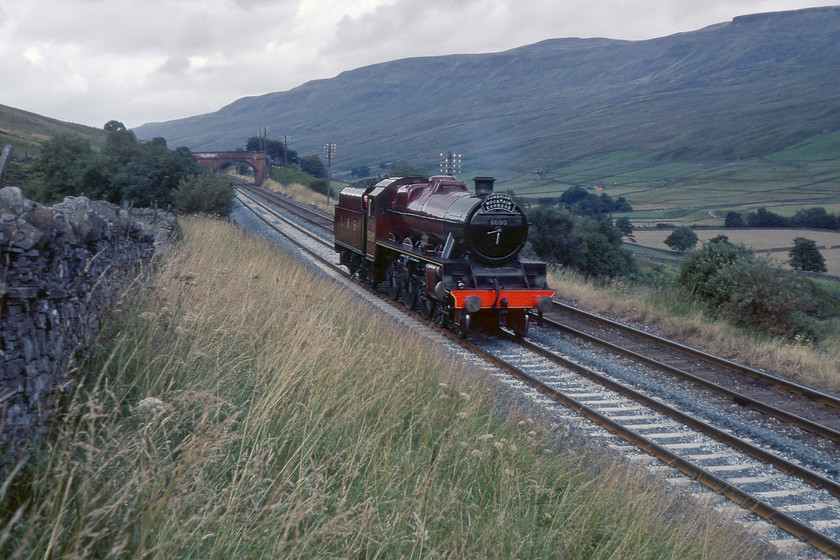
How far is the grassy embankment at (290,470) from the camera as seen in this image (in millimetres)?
3021

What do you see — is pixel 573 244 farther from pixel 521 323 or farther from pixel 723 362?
pixel 723 362

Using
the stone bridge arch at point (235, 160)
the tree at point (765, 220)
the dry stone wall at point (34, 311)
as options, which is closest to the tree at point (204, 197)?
the dry stone wall at point (34, 311)

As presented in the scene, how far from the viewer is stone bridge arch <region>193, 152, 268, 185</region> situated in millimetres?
83000

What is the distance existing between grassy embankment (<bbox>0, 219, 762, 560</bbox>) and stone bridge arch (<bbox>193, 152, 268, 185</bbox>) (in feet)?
258

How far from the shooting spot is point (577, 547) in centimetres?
436

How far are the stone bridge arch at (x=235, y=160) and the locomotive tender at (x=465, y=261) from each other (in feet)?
229

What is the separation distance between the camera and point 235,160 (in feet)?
288

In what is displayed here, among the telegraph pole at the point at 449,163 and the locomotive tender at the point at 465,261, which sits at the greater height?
the telegraph pole at the point at 449,163

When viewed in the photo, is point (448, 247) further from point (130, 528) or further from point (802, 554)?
point (130, 528)

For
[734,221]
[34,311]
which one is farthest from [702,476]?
[734,221]

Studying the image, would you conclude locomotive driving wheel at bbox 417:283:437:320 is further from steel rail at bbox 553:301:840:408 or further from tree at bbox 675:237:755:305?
tree at bbox 675:237:755:305

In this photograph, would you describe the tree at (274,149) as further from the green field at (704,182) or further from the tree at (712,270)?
the tree at (712,270)

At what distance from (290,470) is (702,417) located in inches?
265

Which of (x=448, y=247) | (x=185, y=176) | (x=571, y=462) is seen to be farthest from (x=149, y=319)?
(x=185, y=176)
